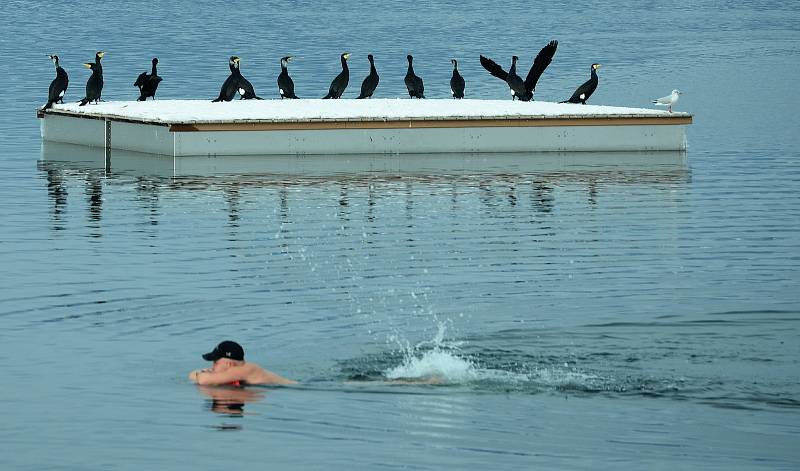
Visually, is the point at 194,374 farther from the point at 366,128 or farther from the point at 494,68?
the point at 494,68

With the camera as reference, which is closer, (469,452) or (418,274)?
Answer: (469,452)

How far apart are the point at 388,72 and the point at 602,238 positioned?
179 feet

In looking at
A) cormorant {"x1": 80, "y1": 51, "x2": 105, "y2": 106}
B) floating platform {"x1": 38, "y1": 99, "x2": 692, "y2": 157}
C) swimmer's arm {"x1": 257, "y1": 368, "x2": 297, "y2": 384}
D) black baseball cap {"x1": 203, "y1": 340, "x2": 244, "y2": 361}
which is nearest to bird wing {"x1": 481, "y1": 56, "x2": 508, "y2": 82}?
floating platform {"x1": 38, "y1": 99, "x2": 692, "y2": 157}

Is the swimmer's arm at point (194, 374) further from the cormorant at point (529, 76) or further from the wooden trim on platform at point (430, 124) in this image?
the cormorant at point (529, 76)

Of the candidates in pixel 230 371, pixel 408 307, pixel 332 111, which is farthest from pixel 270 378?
pixel 332 111

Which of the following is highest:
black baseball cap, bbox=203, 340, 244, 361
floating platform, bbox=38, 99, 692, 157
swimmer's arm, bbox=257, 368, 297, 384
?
floating platform, bbox=38, 99, 692, 157

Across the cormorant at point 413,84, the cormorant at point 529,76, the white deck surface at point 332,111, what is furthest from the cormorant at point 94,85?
the cormorant at point 529,76

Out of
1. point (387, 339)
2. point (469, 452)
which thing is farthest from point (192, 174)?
point (469, 452)

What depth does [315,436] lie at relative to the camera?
16.2 metres

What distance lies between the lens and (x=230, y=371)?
1780 centimetres

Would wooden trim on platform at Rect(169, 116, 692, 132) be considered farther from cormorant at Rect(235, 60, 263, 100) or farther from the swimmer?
the swimmer

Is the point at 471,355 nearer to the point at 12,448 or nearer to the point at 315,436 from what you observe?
the point at 315,436

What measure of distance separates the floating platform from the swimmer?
21442 mm

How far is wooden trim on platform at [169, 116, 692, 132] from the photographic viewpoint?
3956cm
